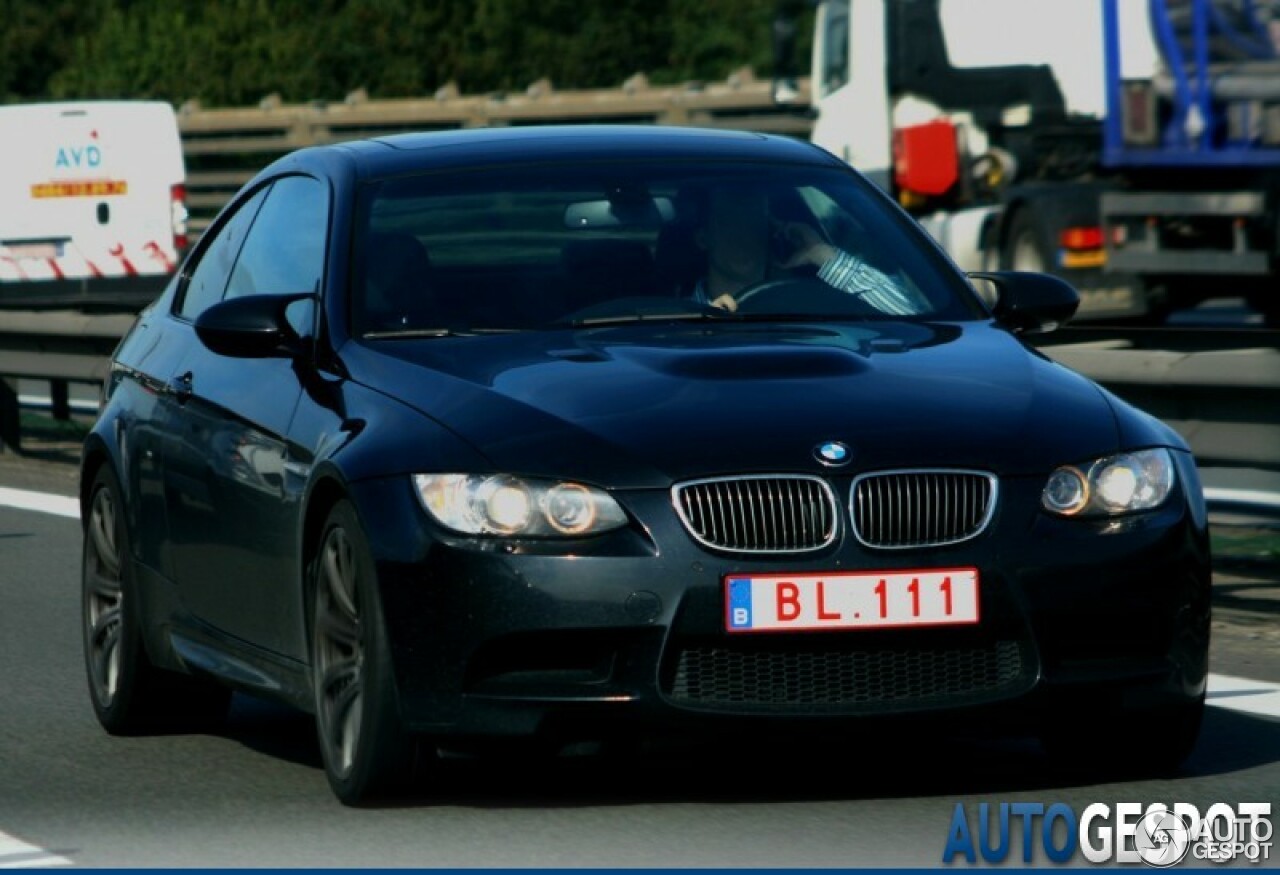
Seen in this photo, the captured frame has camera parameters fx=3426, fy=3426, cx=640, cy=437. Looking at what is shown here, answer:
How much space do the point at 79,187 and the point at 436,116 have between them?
1240 centimetres

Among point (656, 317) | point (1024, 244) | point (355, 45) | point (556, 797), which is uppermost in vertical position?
point (656, 317)

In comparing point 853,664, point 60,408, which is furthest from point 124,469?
point 60,408

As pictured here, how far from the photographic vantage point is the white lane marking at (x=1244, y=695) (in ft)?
27.0

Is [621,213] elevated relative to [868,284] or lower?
elevated

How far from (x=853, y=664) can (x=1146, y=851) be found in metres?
0.68

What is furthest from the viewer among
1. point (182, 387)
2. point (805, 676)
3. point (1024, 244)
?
point (1024, 244)

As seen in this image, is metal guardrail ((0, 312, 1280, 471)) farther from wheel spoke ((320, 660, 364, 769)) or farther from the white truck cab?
the white truck cab

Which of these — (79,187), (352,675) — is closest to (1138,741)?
(352,675)

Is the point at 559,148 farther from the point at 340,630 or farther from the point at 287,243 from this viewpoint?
the point at 340,630

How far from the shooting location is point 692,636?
6469mm

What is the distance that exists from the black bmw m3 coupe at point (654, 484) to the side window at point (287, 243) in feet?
0.12

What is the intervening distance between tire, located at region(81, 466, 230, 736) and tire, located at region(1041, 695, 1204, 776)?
227cm

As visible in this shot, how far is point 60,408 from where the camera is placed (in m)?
19.8

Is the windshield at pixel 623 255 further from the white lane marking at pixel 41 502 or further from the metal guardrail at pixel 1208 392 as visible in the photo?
the white lane marking at pixel 41 502
